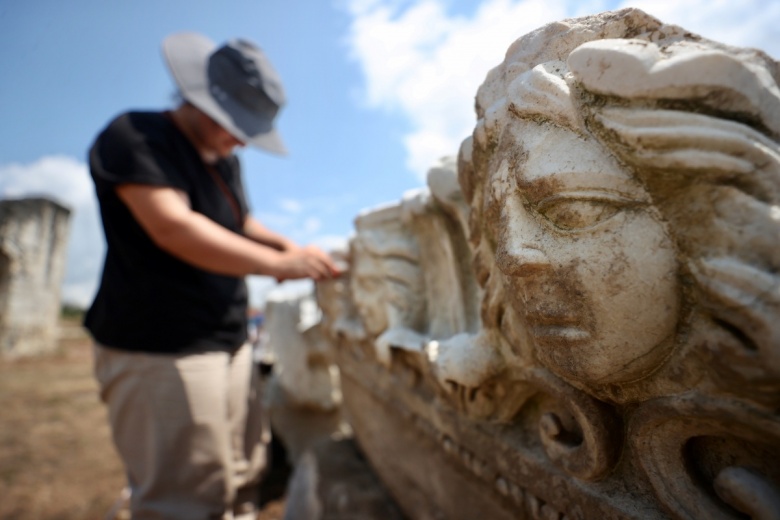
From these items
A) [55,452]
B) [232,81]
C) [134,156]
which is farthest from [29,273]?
[134,156]

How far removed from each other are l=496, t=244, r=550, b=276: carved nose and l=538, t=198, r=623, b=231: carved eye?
0.17 feet

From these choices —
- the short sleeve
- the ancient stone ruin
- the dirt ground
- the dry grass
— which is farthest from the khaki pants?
the ancient stone ruin

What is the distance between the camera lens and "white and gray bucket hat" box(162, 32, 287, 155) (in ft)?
5.55

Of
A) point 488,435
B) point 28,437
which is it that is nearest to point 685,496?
point 488,435

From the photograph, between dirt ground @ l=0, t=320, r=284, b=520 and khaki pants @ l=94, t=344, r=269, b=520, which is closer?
khaki pants @ l=94, t=344, r=269, b=520

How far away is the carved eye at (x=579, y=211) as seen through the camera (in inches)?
22.6

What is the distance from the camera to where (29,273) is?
8.12 metres

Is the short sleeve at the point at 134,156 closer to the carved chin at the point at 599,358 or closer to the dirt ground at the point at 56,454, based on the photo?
the carved chin at the point at 599,358

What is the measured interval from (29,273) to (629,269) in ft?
33.6

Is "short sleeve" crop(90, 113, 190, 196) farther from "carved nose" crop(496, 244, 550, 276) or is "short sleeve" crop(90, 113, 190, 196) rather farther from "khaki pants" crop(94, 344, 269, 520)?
"carved nose" crop(496, 244, 550, 276)

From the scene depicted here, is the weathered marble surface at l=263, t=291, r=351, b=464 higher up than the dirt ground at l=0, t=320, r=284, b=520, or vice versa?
the weathered marble surface at l=263, t=291, r=351, b=464

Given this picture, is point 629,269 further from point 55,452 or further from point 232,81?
point 55,452

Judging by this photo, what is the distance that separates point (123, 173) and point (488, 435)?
128cm

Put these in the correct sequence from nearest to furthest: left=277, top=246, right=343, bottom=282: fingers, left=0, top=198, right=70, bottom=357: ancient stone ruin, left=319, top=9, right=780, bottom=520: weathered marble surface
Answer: left=319, top=9, right=780, bottom=520: weathered marble surface, left=277, top=246, right=343, bottom=282: fingers, left=0, top=198, right=70, bottom=357: ancient stone ruin
